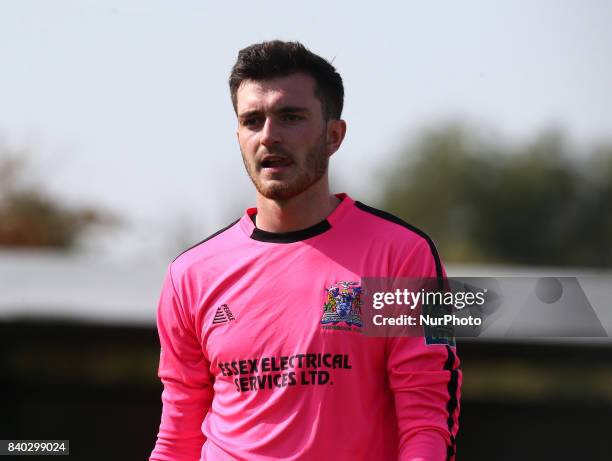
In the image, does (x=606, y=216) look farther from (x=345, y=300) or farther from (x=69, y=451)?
(x=345, y=300)

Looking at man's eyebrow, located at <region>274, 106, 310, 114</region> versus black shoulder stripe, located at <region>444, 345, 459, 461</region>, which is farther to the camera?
man's eyebrow, located at <region>274, 106, 310, 114</region>

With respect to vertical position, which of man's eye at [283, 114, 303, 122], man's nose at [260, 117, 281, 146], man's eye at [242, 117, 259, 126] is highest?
man's eye at [242, 117, 259, 126]

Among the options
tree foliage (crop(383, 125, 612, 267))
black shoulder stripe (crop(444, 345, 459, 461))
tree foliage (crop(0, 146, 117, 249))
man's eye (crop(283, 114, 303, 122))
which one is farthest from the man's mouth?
tree foliage (crop(383, 125, 612, 267))

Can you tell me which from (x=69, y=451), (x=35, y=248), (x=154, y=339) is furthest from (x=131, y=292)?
(x=35, y=248)

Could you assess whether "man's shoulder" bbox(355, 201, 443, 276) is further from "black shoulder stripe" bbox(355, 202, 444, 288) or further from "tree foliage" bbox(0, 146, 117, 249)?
"tree foliage" bbox(0, 146, 117, 249)

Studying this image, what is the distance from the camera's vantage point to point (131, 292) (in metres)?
8.02

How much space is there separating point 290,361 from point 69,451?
19.0 ft

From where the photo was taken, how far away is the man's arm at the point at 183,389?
276cm

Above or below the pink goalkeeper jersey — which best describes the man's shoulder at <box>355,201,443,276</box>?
above

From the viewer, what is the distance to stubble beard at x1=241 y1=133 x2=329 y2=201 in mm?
2656

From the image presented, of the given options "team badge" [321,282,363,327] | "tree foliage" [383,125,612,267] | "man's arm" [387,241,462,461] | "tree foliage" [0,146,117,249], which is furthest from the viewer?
"tree foliage" [383,125,612,267]

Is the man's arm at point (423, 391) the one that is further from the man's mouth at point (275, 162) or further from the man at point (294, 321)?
the man's mouth at point (275, 162)

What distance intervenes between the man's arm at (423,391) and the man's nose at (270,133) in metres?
0.46

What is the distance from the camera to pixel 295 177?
8.72 feet
